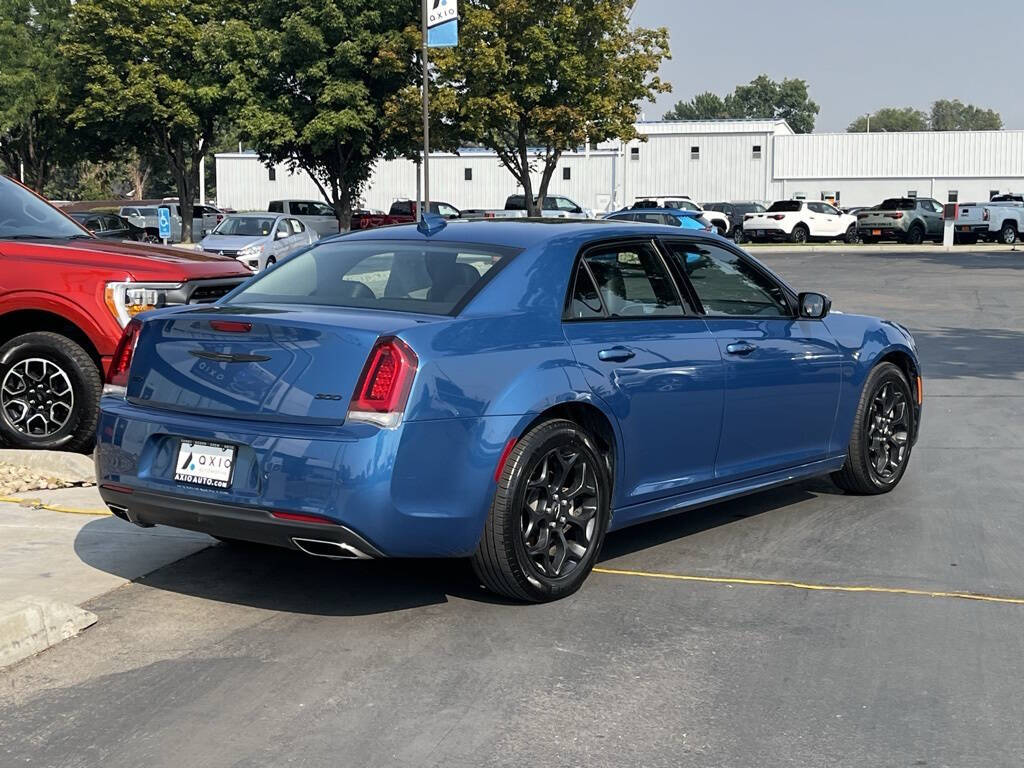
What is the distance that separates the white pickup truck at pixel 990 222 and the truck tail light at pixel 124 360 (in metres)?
46.0

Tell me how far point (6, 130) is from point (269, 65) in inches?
497

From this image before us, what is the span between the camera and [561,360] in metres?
5.60

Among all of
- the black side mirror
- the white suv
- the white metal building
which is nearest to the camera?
the black side mirror

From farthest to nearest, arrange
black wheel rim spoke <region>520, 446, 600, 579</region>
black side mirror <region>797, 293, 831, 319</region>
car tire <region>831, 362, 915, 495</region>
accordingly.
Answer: car tire <region>831, 362, 915, 495</region> < black side mirror <region>797, 293, 831, 319</region> < black wheel rim spoke <region>520, 446, 600, 579</region>

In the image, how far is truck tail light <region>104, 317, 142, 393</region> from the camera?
5.73 metres

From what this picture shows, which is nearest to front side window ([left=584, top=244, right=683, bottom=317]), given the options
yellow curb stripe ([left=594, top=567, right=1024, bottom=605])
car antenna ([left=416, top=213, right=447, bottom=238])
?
car antenna ([left=416, top=213, right=447, bottom=238])

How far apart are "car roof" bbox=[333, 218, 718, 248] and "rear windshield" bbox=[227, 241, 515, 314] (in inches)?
3.5

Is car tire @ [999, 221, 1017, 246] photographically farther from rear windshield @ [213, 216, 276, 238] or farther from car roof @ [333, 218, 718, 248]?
car roof @ [333, 218, 718, 248]

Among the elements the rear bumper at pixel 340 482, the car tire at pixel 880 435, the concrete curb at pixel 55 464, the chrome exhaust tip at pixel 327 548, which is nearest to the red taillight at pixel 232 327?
the rear bumper at pixel 340 482

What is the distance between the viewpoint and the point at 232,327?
5.33m

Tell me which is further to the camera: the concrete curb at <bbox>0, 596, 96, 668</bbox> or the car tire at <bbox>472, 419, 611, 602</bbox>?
the car tire at <bbox>472, 419, 611, 602</bbox>

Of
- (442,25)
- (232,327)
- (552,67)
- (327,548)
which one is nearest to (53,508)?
(232,327)

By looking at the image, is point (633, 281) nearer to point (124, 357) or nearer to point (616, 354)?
point (616, 354)

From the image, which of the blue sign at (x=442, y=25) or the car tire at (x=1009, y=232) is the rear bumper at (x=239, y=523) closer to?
the blue sign at (x=442, y=25)
